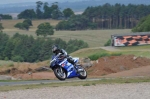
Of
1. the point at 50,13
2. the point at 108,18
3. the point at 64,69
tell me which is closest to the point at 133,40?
the point at 64,69

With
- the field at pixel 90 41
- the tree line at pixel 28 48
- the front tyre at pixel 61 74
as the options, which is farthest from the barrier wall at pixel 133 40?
the front tyre at pixel 61 74

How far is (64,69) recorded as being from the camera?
847 inches

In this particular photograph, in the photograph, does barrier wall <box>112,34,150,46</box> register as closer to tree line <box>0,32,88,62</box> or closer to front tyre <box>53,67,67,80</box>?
tree line <box>0,32,88,62</box>

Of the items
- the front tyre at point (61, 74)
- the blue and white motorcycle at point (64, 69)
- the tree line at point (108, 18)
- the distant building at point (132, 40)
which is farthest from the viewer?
the tree line at point (108, 18)

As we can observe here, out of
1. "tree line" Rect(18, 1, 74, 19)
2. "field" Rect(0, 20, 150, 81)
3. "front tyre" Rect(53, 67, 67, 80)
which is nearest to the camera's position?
"front tyre" Rect(53, 67, 67, 80)

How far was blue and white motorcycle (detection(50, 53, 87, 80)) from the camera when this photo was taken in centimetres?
2108

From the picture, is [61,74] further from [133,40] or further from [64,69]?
[133,40]

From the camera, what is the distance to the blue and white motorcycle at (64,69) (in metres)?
21.1

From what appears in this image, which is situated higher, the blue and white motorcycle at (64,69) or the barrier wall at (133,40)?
the blue and white motorcycle at (64,69)

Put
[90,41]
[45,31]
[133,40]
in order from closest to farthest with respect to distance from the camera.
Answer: [133,40]
[90,41]
[45,31]

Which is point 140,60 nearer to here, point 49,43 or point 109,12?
point 49,43

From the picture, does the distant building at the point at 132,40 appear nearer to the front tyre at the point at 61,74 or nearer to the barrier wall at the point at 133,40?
the barrier wall at the point at 133,40

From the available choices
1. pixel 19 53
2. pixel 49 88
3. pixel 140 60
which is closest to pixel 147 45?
pixel 140 60

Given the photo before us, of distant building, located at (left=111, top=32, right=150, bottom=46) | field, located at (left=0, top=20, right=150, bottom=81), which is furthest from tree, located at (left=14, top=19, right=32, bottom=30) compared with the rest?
distant building, located at (left=111, top=32, right=150, bottom=46)
